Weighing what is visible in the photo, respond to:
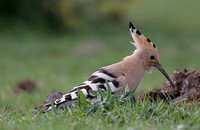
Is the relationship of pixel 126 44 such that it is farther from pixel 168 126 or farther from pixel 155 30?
pixel 168 126

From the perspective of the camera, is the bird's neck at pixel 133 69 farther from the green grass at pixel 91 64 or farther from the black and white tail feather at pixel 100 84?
the green grass at pixel 91 64

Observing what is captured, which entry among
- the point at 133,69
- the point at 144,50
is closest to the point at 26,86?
the point at 144,50

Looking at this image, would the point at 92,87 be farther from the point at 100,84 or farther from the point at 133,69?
the point at 133,69

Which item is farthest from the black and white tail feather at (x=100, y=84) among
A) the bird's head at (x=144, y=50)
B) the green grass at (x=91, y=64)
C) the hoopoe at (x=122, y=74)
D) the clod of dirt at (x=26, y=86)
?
the clod of dirt at (x=26, y=86)

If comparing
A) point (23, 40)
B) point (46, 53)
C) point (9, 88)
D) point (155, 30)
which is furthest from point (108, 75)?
point (155, 30)

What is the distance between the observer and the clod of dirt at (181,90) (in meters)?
4.75

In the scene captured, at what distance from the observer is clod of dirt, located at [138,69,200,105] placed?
4.75 m

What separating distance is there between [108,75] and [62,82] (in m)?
4.32

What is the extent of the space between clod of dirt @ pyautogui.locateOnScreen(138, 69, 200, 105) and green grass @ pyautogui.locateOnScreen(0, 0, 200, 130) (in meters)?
0.32

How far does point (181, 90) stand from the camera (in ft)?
16.1

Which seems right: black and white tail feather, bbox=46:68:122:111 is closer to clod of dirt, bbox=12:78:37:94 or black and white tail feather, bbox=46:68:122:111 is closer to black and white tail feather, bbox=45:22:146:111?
black and white tail feather, bbox=45:22:146:111

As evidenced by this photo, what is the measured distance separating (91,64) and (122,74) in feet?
21.7

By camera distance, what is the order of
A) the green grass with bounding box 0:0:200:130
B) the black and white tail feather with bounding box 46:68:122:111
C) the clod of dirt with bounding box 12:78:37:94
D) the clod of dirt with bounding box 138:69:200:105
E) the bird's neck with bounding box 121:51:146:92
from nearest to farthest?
the green grass with bounding box 0:0:200:130
the black and white tail feather with bounding box 46:68:122:111
the bird's neck with bounding box 121:51:146:92
the clod of dirt with bounding box 138:69:200:105
the clod of dirt with bounding box 12:78:37:94

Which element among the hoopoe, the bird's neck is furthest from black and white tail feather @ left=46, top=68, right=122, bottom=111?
the bird's neck
